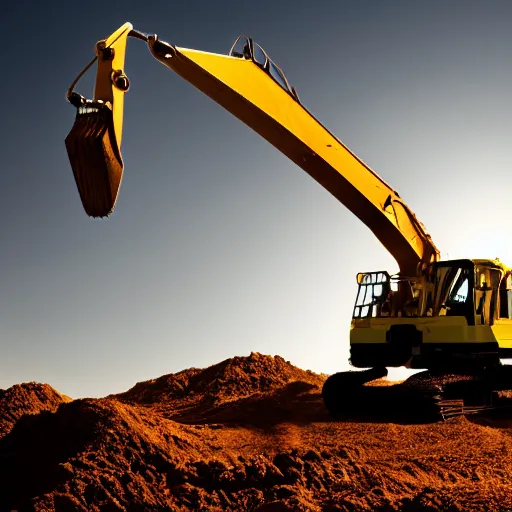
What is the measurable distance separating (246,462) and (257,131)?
4711 millimetres

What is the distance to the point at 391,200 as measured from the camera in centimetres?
1123

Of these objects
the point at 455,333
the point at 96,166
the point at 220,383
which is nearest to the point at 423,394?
the point at 455,333

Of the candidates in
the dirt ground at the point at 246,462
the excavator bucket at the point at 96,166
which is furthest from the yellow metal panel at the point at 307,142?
the dirt ground at the point at 246,462

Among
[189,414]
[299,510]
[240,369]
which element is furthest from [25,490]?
[240,369]

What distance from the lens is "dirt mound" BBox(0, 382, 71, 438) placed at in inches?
395

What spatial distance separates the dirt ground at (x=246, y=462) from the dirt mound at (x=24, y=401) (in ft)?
0.08

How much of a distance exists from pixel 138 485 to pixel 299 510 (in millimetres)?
1739

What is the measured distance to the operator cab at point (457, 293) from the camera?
10477mm

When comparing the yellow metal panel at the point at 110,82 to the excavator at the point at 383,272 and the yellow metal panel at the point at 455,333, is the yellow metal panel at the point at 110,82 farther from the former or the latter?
the yellow metal panel at the point at 455,333

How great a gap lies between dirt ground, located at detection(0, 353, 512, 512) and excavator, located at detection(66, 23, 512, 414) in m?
0.98

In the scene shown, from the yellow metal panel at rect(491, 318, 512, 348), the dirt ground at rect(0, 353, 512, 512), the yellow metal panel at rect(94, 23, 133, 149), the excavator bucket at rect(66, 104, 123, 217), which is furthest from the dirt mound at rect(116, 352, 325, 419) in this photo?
the yellow metal panel at rect(94, 23, 133, 149)

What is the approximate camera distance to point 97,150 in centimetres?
679

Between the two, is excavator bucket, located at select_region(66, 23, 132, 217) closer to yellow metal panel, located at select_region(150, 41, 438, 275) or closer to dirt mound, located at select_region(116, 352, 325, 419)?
yellow metal panel, located at select_region(150, 41, 438, 275)

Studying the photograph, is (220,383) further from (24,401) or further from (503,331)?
(503,331)
